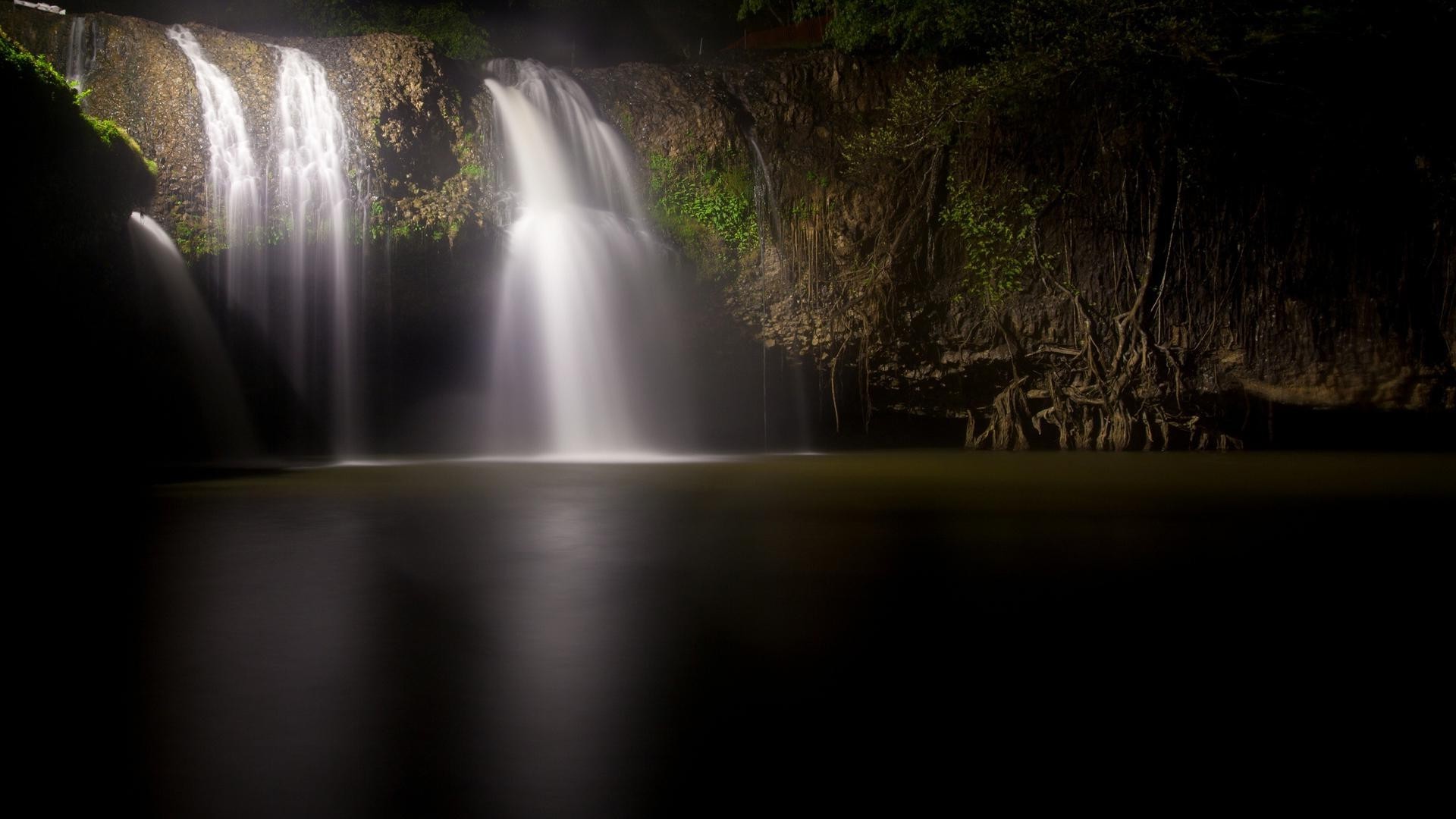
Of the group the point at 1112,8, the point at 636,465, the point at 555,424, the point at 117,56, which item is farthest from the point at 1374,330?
the point at 117,56

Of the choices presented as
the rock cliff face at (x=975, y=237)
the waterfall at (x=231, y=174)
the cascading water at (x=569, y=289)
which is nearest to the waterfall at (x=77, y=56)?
the rock cliff face at (x=975, y=237)

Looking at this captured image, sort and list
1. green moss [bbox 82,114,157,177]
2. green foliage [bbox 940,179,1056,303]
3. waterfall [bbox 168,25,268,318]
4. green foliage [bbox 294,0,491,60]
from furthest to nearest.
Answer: green foliage [bbox 294,0,491,60], green foliage [bbox 940,179,1056,303], waterfall [bbox 168,25,268,318], green moss [bbox 82,114,157,177]

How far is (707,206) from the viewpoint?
611 inches

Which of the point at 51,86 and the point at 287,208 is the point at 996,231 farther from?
the point at 51,86

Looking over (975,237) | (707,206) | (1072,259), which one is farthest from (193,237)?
(1072,259)

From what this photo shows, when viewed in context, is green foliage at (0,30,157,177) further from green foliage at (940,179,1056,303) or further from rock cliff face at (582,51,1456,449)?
green foliage at (940,179,1056,303)

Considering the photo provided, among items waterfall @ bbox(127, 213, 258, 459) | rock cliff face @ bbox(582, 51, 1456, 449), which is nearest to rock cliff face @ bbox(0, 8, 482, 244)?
waterfall @ bbox(127, 213, 258, 459)

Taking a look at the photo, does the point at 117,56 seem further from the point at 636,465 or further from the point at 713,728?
the point at 713,728

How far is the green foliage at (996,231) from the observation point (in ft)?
48.4

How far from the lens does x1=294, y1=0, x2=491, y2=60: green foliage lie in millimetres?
22453

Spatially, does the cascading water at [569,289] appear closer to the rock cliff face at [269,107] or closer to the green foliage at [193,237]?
the rock cliff face at [269,107]

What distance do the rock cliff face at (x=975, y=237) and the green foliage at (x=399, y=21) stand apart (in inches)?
334

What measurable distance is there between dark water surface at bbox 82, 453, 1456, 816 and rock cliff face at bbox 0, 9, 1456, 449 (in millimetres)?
8343

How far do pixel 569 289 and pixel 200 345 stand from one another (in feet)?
15.9
